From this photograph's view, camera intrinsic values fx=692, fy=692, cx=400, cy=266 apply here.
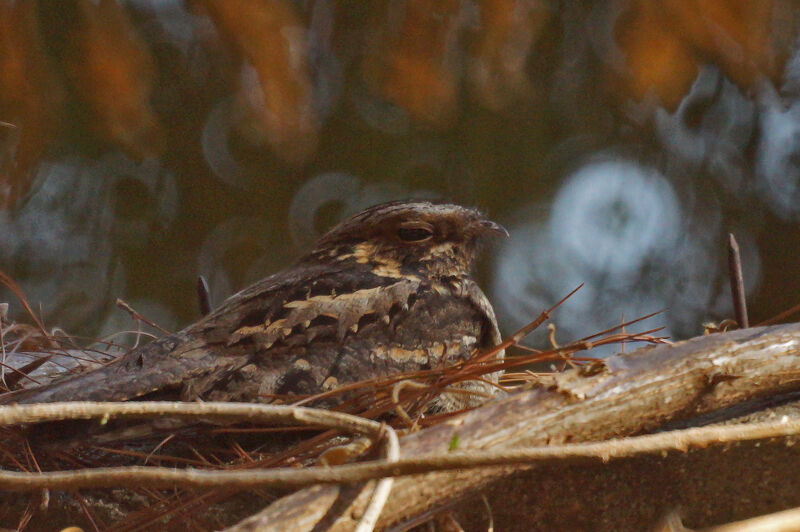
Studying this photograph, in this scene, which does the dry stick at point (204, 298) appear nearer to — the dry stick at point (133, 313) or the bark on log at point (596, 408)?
the dry stick at point (133, 313)

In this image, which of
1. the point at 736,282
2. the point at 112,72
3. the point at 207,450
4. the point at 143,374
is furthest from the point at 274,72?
the point at 736,282

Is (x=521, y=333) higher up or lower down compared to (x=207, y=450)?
higher up

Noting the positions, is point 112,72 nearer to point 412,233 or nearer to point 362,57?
point 362,57

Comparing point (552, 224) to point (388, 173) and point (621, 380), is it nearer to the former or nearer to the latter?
point (388, 173)

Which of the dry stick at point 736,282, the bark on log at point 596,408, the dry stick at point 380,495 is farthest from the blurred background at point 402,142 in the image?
the dry stick at point 380,495

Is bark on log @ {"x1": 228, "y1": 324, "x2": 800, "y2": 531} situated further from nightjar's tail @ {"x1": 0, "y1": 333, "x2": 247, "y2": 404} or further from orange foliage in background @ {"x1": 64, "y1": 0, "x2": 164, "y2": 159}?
orange foliage in background @ {"x1": 64, "y1": 0, "x2": 164, "y2": 159}

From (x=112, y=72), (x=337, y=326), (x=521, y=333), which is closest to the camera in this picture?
(x=521, y=333)

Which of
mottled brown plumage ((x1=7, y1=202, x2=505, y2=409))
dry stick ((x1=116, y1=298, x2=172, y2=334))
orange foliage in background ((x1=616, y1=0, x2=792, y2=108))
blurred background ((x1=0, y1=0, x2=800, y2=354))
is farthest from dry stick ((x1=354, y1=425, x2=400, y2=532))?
orange foliage in background ((x1=616, y1=0, x2=792, y2=108))
